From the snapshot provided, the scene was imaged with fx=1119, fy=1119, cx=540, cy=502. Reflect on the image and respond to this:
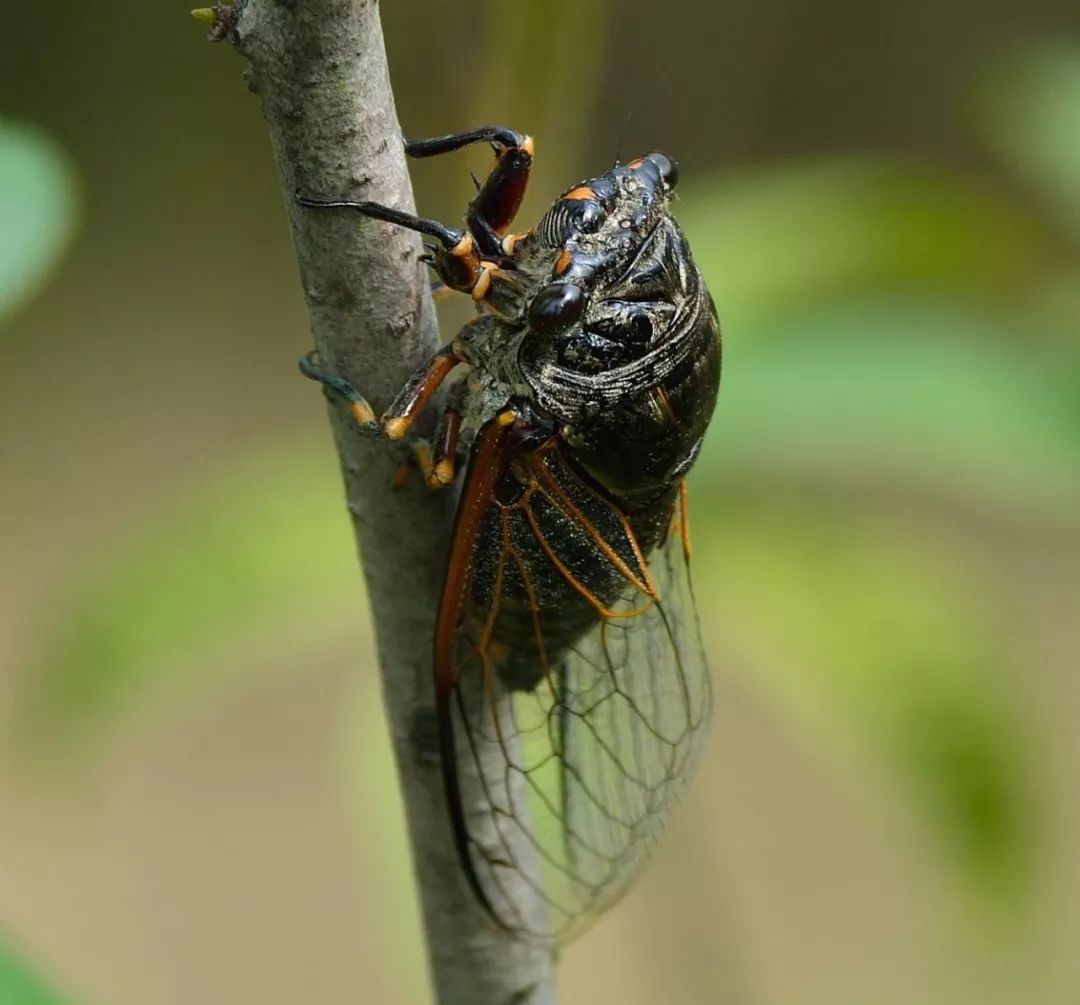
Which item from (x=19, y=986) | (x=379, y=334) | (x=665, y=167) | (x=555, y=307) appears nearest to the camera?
(x=19, y=986)

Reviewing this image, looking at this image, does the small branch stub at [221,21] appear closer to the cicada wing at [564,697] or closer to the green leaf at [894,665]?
the cicada wing at [564,697]

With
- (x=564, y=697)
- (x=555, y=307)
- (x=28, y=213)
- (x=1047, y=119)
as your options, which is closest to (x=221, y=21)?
(x=28, y=213)

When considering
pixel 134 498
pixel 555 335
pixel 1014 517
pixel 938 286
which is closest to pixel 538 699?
pixel 555 335

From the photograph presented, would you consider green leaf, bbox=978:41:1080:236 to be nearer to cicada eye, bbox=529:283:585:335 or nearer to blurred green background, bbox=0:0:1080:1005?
blurred green background, bbox=0:0:1080:1005

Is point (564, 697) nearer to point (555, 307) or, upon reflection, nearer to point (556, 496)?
point (556, 496)

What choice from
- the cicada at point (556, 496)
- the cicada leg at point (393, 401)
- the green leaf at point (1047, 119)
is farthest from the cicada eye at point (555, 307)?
the green leaf at point (1047, 119)

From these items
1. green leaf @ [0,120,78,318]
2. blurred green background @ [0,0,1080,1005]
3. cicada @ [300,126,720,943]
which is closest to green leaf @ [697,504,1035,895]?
blurred green background @ [0,0,1080,1005]

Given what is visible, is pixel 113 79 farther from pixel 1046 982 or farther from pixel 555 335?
pixel 1046 982
